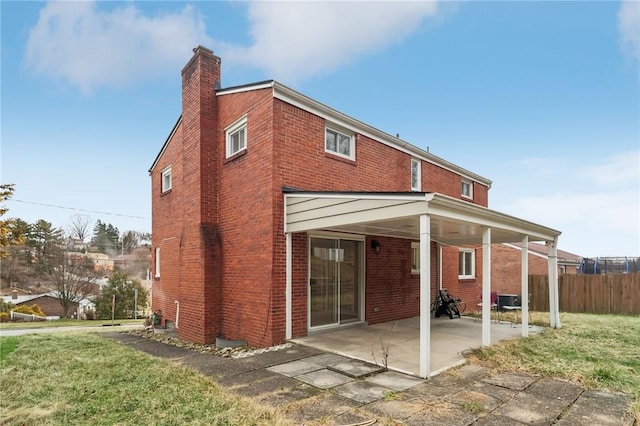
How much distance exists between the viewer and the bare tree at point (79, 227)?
38781mm

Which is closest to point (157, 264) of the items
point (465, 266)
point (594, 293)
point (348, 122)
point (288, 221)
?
point (288, 221)

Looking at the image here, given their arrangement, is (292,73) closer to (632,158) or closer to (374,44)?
(374,44)

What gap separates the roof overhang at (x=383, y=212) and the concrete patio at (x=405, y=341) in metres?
2.51

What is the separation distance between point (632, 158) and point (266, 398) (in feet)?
60.1

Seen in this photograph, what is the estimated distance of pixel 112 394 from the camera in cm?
521

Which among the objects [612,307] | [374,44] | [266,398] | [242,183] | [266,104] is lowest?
[612,307]

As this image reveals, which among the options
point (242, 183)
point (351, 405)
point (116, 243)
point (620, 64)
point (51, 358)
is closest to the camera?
point (351, 405)

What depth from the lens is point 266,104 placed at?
28.4ft

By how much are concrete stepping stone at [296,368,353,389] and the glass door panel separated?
2.90 m

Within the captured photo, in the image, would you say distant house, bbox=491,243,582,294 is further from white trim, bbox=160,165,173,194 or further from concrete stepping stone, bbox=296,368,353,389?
concrete stepping stone, bbox=296,368,353,389

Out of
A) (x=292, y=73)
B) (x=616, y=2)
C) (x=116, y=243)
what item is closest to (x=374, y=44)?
(x=292, y=73)

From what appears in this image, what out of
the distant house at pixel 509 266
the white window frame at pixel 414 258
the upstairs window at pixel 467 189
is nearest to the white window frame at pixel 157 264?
the white window frame at pixel 414 258

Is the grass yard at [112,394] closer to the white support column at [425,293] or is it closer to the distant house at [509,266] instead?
the white support column at [425,293]

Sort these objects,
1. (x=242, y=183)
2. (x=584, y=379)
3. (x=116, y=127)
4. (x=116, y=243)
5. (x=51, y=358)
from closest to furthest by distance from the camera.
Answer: (x=584, y=379) < (x=51, y=358) < (x=242, y=183) < (x=116, y=127) < (x=116, y=243)
